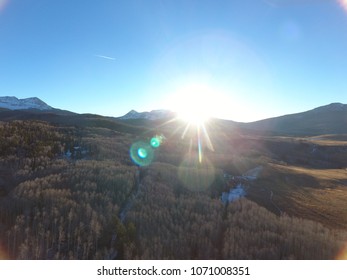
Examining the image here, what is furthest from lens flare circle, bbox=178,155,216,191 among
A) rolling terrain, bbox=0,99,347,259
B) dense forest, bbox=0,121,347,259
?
dense forest, bbox=0,121,347,259

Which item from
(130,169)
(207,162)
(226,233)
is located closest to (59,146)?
(130,169)

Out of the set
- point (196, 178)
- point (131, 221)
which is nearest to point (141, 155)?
point (196, 178)

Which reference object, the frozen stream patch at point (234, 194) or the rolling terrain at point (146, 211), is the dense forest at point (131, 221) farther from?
the frozen stream patch at point (234, 194)

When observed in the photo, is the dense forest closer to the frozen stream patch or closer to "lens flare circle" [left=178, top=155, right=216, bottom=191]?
"lens flare circle" [left=178, top=155, right=216, bottom=191]

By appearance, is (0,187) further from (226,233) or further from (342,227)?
(342,227)

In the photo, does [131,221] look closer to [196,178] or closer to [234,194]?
[234,194]

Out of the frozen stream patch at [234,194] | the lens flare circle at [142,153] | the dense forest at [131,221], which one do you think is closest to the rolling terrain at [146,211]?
the dense forest at [131,221]
